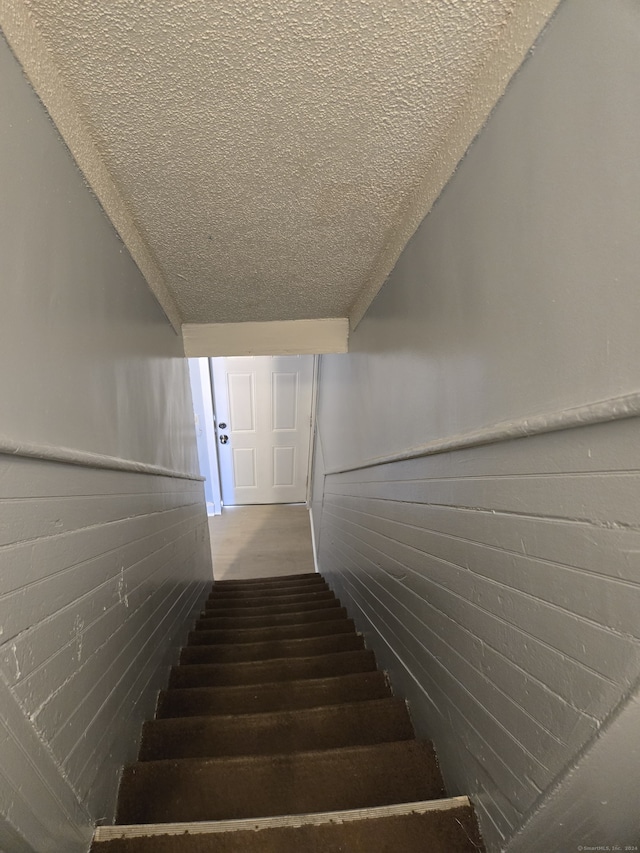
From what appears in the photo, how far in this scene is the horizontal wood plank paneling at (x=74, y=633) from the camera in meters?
0.86

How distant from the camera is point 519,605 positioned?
3.14 feet

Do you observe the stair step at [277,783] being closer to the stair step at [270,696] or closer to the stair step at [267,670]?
the stair step at [270,696]

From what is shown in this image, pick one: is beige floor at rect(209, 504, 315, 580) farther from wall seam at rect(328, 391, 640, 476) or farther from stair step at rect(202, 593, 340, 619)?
wall seam at rect(328, 391, 640, 476)

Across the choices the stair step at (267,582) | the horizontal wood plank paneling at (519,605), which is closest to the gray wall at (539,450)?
the horizontal wood plank paneling at (519,605)

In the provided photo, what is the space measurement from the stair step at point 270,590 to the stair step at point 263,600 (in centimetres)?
7

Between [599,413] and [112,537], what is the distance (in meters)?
1.26

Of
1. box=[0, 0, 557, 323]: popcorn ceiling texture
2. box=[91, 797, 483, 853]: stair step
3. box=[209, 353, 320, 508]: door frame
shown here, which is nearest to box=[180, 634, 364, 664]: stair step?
box=[91, 797, 483, 853]: stair step

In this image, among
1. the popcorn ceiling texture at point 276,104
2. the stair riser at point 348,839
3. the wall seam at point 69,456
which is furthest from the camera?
the stair riser at point 348,839

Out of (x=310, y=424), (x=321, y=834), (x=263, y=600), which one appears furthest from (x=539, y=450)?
(x=310, y=424)

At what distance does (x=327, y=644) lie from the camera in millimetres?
2385

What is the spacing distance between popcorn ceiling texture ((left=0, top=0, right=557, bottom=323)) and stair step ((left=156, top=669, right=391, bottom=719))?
5.35 feet

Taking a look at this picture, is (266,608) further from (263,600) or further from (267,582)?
(267,582)

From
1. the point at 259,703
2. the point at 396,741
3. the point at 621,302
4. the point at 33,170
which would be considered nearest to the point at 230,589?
the point at 259,703

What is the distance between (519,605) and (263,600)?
2.80 metres
